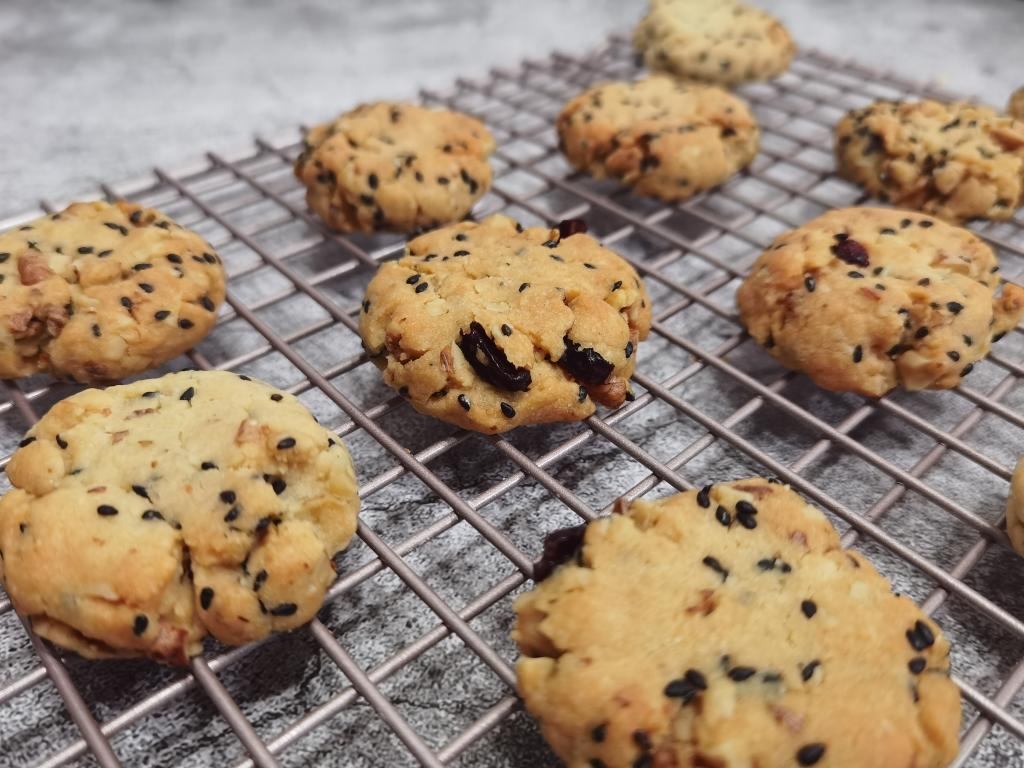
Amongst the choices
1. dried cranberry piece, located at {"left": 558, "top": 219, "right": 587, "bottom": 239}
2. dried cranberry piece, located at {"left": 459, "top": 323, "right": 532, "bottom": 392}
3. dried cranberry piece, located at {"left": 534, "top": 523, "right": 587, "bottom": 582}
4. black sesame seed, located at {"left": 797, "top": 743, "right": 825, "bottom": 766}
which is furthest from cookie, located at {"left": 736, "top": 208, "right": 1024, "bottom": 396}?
black sesame seed, located at {"left": 797, "top": 743, "right": 825, "bottom": 766}

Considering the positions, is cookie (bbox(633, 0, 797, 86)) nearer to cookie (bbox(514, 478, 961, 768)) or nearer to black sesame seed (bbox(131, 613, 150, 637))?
cookie (bbox(514, 478, 961, 768))

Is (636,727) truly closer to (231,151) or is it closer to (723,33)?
(231,151)

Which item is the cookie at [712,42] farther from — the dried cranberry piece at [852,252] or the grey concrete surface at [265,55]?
the dried cranberry piece at [852,252]

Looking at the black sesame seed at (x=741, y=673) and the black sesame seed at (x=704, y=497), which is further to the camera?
the black sesame seed at (x=704, y=497)

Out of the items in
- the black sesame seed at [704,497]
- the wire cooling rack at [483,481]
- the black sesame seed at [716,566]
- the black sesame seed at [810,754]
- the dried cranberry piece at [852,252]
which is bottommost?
the wire cooling rack at [483,481]

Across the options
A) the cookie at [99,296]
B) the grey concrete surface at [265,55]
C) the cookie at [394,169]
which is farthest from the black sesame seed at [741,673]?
the grey concrete surface at [265,55]

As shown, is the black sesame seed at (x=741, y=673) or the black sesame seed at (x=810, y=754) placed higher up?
the black sesame seed at (x=741, y=673)

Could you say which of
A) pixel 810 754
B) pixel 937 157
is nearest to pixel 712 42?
pixel 937 157

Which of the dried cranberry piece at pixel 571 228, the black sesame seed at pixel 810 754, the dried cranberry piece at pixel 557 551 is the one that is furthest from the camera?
the dried cranberry piece at pixel 571 228

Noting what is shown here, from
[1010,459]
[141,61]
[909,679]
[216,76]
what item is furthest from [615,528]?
[141,61]
